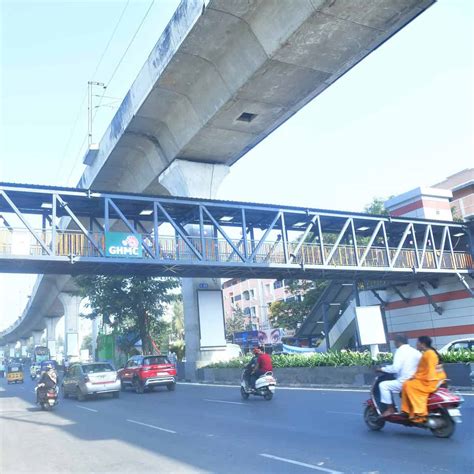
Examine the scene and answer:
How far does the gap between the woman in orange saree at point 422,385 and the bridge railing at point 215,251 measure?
1352 cm

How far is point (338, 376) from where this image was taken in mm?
18109

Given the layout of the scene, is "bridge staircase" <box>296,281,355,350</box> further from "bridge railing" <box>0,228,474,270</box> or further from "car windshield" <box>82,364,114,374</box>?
"car windshield" <box>82,364,114,374</box>

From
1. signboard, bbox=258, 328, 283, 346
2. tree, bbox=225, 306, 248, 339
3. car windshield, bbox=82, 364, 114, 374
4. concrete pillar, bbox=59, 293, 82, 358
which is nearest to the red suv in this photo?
car windshield, bbox=82, 364, 114, 374

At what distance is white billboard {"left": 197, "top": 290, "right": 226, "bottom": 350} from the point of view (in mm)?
26094

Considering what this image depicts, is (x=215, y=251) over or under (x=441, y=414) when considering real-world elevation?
over

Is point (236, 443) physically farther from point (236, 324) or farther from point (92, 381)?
point (236, 324)

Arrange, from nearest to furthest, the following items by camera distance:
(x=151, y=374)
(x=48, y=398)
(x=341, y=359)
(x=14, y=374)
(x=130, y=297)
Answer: (x=48, y=398) → (x=341, y=359) → (x=151, y=374) → (x=130, y=297) → (x=14, y=374)

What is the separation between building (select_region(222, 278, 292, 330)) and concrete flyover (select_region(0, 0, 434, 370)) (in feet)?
132

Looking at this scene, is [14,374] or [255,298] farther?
[255,298]

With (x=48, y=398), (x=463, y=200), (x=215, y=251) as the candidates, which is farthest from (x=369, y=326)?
(x=463, y=200)

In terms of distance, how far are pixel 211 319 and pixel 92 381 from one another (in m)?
8.34

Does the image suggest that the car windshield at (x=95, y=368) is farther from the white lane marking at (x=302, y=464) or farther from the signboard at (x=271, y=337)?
the signboard at (x=271, y=337)

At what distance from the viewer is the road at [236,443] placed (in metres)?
6.48

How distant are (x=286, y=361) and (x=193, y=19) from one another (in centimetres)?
1449
